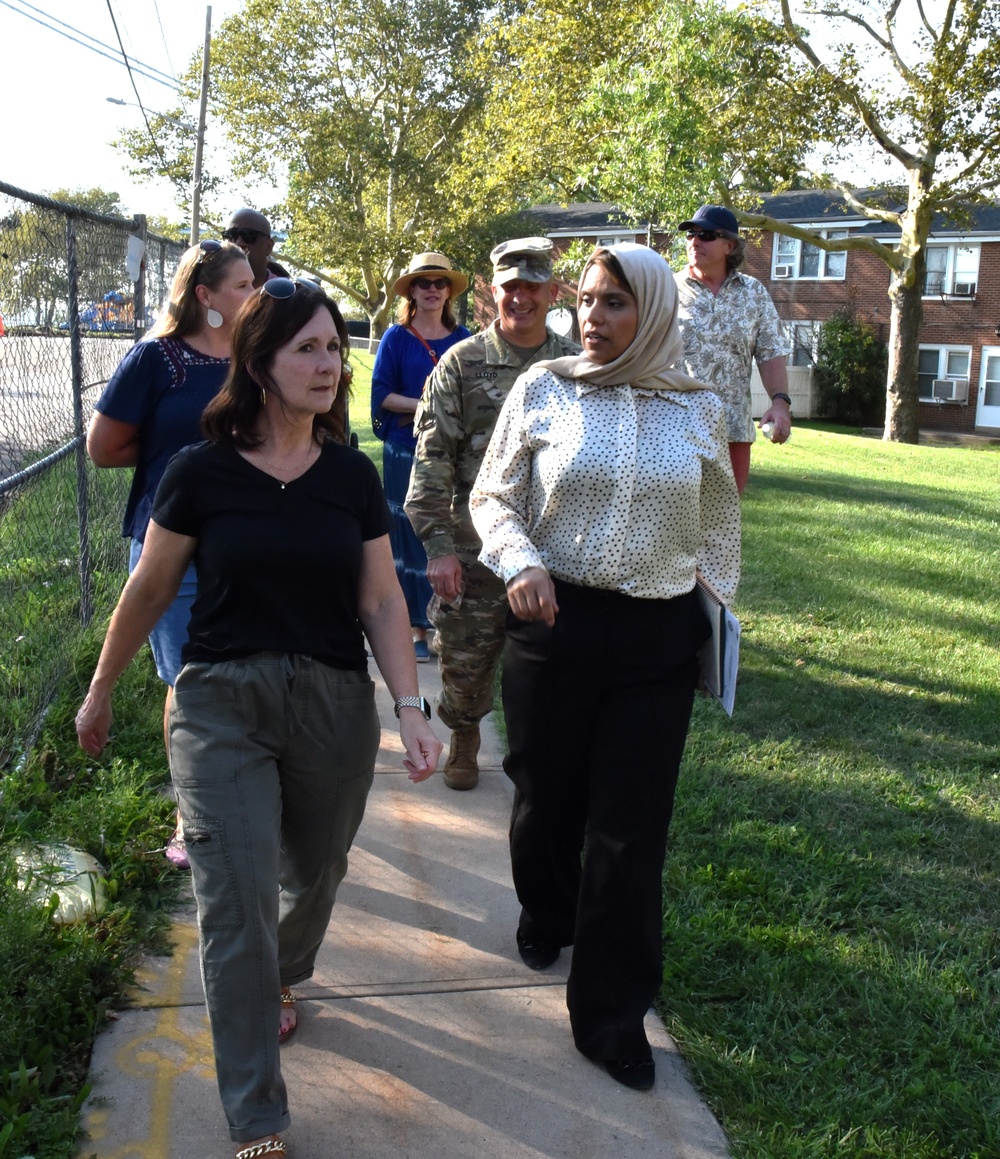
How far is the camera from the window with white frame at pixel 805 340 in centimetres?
4047

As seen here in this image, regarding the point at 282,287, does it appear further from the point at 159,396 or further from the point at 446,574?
the point at 446,574

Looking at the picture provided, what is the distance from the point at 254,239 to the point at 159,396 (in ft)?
7.03

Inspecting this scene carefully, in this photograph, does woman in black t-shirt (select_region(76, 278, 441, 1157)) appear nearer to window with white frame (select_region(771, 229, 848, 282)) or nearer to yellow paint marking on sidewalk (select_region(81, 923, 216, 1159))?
yellow paint marking on sidewalk (select_region(81, 923, 216, 1159))

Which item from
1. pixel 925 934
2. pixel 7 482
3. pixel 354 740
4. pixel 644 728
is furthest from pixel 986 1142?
pixel 7 482

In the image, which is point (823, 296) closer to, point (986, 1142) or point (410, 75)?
point (410, 75)

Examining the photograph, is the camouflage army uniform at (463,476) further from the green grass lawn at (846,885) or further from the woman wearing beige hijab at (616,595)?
the woman wearing beige hijab at (616,595)

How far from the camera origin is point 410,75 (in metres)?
44.0

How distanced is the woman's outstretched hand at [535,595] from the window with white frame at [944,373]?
126 ft

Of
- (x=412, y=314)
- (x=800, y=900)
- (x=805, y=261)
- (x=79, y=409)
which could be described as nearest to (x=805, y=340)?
(x=805, y=261)

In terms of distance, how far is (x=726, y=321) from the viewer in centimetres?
576

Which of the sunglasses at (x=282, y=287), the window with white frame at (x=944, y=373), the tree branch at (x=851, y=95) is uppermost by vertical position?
the tree branch at (x=851, y=95)

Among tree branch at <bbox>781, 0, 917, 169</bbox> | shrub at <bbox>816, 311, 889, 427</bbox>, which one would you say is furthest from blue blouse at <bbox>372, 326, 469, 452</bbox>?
shrub at <bbox>816, 311, 889, 427</bbox>

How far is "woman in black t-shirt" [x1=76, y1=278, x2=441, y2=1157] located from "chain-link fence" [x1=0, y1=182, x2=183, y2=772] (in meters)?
1.60

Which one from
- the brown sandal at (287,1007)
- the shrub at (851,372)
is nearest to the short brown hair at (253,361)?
the brown sandal at (287,1007)
